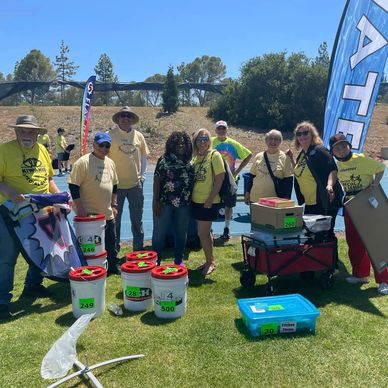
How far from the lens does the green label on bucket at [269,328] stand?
12.0 ft

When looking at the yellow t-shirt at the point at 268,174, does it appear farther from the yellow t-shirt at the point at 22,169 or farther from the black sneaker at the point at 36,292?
the black sneaker at the point at 36,292

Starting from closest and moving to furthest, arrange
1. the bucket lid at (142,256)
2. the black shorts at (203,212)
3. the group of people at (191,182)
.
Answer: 1. the bucket lid at (142,256)
2. the group of people at (191,182)
3. the black shorts at (203,212)

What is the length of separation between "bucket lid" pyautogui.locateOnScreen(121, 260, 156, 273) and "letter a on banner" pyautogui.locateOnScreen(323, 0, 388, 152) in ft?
12.5

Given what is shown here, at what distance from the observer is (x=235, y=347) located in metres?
3.52

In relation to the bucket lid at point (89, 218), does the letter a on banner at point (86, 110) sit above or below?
above

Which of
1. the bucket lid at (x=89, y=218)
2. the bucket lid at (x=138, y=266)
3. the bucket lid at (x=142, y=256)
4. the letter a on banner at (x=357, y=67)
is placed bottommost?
the bucket lid at (x=142, y=256)

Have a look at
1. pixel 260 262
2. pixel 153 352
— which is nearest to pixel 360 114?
pixel 260 262

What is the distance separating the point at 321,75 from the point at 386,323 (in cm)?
3295

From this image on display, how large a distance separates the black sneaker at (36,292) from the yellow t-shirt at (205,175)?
2.08 meters

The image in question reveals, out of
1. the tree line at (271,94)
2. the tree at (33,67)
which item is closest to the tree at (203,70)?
the tree at (33,67)

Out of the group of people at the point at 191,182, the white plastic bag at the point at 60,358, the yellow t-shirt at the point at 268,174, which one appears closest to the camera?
the white plastic bag at the point at 60,358

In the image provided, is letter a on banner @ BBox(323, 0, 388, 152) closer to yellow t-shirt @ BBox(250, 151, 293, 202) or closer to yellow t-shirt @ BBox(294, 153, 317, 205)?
yellow t-shirt @ BBox(250, 151, 293, 202)

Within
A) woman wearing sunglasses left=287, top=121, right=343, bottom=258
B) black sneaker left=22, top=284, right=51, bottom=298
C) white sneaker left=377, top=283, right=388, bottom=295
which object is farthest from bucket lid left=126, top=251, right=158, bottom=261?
white sneaker left=377, top=283, right=388, bottom=295

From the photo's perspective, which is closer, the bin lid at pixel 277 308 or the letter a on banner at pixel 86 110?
the bin lid at pixel 277 308
